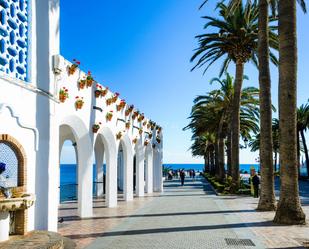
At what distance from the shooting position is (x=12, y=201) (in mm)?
8336

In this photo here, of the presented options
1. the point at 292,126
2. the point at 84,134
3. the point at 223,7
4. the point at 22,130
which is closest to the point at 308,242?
the point at 292,126

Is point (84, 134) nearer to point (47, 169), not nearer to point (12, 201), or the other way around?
point (47, 169)

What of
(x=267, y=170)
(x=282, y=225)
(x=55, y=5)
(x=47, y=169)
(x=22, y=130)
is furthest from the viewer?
(x=267, y=170)

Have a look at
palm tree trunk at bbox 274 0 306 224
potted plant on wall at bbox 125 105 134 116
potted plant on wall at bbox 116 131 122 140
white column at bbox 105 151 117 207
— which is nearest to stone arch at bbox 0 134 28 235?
palm tree trunk at bbox 274 0 306 224

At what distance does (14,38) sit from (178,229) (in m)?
7.49

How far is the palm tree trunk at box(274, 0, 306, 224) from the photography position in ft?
46.0

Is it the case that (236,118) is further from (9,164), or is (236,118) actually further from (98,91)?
(9,164)

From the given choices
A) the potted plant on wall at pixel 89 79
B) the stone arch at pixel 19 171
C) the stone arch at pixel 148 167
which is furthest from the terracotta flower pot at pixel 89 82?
the stone arch at pixel 148 167

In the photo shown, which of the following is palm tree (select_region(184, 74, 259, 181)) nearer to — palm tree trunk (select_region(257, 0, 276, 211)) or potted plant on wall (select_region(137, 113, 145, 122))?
potted plant on wall (select_region(137, 113, 145, 122))

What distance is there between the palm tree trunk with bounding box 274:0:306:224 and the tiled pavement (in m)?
0.82

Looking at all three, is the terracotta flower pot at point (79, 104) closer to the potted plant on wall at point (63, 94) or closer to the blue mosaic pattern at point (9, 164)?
the potted plant on wall at point (63, 94)

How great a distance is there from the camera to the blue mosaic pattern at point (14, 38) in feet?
30.6

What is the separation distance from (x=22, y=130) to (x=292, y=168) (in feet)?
29.8

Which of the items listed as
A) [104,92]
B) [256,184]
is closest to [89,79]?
[104,92]
